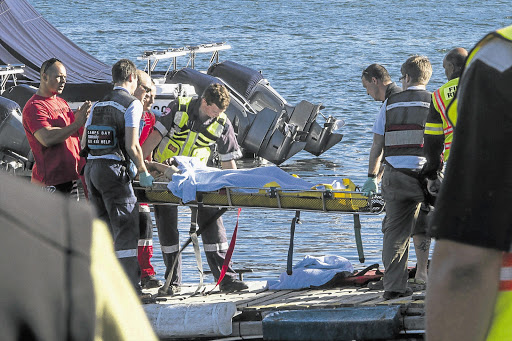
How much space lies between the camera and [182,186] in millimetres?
6574

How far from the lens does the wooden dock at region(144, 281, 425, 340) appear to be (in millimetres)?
5172

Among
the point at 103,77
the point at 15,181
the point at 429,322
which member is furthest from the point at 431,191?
the point at 103,77

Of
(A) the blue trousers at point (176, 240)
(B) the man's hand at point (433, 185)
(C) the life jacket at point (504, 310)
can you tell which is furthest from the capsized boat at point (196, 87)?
(C) the life jacket at point (504, 310)

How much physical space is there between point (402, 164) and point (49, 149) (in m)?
2.48

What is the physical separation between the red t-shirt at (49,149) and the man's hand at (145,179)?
0.56m

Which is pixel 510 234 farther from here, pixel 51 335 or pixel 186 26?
pixel 186 26

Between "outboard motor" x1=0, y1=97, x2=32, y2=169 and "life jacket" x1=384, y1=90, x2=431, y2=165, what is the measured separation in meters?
6.63

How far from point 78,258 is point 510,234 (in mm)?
725

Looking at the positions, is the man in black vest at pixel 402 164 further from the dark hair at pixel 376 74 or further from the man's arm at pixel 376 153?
the dark hair at pixel 376 74

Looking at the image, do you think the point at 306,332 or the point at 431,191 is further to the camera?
the point at 431,191

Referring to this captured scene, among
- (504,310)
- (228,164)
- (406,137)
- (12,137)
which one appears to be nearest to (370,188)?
(406,137)

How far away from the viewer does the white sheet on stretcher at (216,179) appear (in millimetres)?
6586

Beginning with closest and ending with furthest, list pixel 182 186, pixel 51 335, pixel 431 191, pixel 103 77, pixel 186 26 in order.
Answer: pixel 51 335
pixel 431 191
pixel 182 186
pixel 103 77
pixel 186 26

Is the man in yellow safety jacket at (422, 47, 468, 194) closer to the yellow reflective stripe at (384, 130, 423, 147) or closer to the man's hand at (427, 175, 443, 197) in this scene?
the man's hand at (427, 175, 443, 197)
